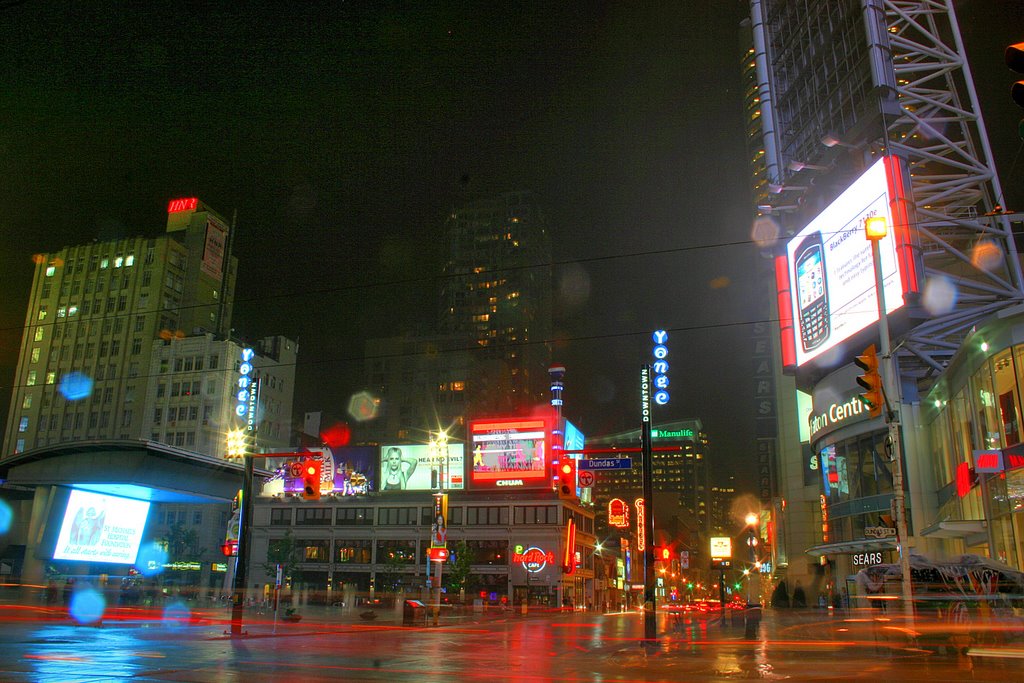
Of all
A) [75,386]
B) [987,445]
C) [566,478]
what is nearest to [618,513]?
[987,445]

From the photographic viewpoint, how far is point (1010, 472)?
30000mm

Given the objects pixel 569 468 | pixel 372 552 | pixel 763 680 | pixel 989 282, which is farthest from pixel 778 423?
pixel 763 680

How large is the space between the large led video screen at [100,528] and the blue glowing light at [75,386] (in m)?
93.5

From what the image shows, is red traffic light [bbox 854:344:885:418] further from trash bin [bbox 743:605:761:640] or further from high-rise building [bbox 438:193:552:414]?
high-rise building [bbox 438:193:552:414]

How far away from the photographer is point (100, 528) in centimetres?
3553

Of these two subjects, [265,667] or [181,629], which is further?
[181,629]

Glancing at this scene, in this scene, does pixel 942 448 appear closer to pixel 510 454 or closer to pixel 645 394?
pixel 645 394

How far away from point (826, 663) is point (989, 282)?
43.2 metres

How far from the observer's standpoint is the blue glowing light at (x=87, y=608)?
30.0 m

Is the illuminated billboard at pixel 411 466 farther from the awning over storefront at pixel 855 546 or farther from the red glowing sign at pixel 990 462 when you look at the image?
the red glowing sign at pixel 990 462

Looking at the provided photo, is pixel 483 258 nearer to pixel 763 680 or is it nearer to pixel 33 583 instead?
pixel 33 583

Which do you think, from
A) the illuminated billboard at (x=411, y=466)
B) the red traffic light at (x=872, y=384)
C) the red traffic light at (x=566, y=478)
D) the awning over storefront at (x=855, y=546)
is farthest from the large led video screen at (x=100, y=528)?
the illuminated billboard at (x=411, y=466)

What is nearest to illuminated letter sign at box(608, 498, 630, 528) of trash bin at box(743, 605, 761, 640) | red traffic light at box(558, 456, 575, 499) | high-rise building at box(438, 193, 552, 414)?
trash bin at box(743, 605, 761, 640)

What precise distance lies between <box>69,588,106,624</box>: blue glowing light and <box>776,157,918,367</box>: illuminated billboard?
1622 inches
